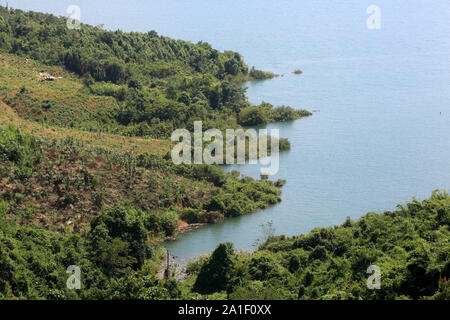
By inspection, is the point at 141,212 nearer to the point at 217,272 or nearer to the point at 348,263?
the point at 217,272

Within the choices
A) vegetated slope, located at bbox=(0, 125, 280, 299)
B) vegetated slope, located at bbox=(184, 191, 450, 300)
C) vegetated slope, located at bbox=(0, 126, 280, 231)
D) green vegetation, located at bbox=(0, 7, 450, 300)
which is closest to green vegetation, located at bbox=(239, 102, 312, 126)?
green vegetation, located at bbox=(0, 7, 450, 300)

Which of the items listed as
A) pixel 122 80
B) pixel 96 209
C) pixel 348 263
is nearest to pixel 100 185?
pixel 96 209

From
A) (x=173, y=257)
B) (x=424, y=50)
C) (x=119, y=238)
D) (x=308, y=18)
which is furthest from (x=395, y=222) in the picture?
(x=308, y=18)

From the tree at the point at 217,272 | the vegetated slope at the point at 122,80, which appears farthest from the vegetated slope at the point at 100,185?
the vegetated slope at the point at 122,80

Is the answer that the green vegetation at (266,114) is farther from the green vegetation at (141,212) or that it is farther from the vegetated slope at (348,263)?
the vegetated slope at (348,263)

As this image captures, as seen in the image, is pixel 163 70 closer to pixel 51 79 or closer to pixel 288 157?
pixel 51 79
